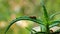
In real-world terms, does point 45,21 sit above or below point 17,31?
below

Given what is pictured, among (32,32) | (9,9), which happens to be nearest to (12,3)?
(9,9)

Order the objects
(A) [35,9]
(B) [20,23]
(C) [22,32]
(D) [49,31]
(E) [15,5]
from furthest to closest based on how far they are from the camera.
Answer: (E) [15,5] < (A) [35,9] < (B) [20,23] < (C) [22,32] < (D) [49,31]

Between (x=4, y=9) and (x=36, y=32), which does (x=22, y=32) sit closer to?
(x=4, y=9)

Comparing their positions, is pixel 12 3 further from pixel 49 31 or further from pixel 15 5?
pixel 49 31

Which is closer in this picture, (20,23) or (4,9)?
(20,23)

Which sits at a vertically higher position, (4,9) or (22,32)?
(4,9)

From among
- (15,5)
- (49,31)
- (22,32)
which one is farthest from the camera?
(15,5)

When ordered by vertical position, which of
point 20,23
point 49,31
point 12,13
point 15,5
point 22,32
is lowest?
point 49,31

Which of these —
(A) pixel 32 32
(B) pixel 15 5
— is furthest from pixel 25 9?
(A) pixel 32 32

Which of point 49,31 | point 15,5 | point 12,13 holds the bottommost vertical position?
point 49,31
